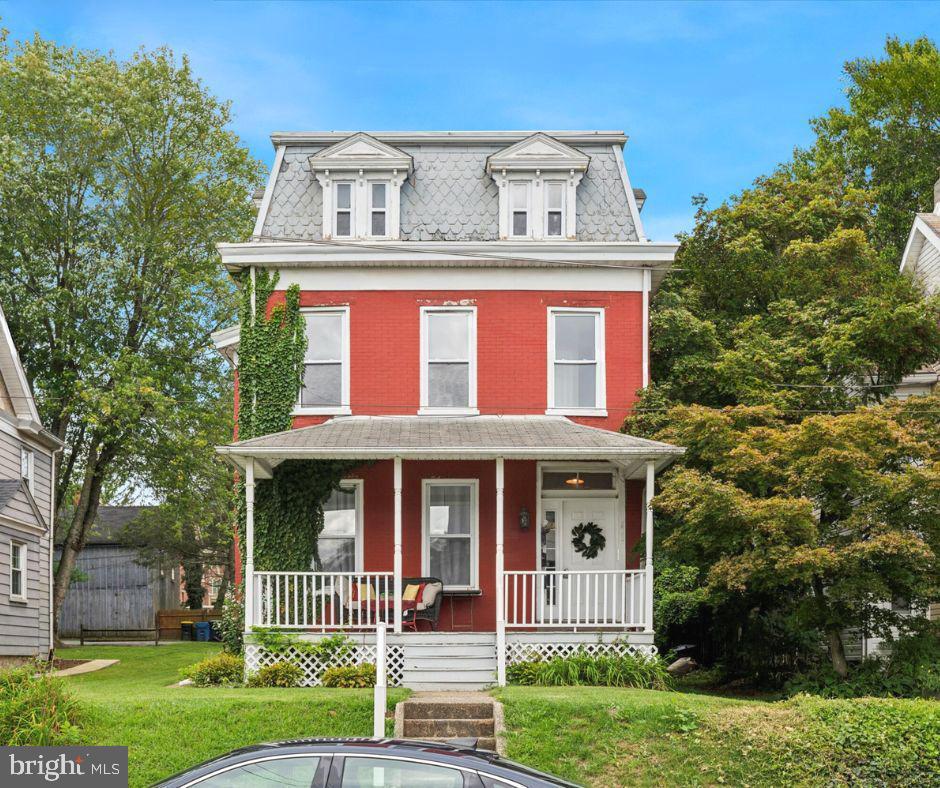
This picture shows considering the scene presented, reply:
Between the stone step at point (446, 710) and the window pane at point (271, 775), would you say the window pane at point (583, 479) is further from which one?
the window pane at point (271, 775)

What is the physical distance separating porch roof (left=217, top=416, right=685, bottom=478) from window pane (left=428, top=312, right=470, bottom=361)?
1421mm

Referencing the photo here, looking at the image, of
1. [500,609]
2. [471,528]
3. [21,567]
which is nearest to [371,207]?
[471,528]

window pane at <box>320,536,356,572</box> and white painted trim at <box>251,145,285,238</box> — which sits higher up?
white painted trim at <box>251,145,285,238</box>

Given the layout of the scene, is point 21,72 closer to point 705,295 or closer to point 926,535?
point 705,295

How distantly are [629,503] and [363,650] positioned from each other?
219 inches

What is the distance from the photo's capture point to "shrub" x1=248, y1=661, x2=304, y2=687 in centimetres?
1761

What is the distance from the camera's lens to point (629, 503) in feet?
68.4

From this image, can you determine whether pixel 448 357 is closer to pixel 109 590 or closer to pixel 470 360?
pixel 470 360

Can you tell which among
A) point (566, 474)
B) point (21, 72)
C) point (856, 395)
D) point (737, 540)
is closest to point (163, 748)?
point (737, 540)

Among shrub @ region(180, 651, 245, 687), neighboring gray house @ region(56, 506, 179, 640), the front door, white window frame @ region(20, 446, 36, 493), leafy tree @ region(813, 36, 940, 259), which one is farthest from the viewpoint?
neighboring gray house @ region(56, 506, 179, 640)

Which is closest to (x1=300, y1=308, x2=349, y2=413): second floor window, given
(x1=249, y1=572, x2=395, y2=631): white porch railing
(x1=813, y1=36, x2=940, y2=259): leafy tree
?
(x1=249, y1=572, x2=395, y2=631): white porch railing

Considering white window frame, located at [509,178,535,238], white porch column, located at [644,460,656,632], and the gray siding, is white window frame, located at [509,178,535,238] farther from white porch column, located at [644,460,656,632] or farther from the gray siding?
white porch column, located at [644,460,656,632]

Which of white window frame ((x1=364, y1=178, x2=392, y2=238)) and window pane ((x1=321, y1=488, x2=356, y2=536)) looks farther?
white window frame ((x1=364, y1=178, x2=392, y2=238))

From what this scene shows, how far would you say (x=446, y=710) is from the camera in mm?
14891
